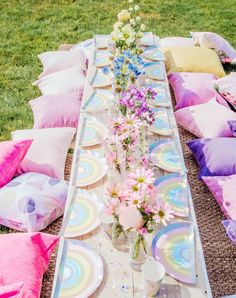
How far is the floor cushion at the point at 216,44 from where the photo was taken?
17.5 feet

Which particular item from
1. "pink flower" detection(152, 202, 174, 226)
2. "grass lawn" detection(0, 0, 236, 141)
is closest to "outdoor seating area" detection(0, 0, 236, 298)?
"pink flower" detection(152, 202, 174, 226)

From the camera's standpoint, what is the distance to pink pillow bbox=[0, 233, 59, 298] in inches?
96.0

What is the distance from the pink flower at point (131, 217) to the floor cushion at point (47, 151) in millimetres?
1379

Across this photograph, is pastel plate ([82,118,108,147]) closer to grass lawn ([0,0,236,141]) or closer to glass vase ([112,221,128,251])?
glass vase ([112,221,128,251])

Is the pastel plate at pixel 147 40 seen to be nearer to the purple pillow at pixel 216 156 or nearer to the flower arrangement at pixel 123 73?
the flower arrangement at pixel 123 73

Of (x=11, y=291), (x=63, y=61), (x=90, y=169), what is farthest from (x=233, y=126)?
(x=11, y=291)

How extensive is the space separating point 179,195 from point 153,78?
1.57 m

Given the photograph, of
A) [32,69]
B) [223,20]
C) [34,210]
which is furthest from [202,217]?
[223,20]

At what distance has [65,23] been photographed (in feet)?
21.0

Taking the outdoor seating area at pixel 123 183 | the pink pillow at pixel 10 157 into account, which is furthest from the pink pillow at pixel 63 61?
the pink pillow at pixel 10 157

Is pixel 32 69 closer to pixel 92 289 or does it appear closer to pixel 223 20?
pixel 223 20

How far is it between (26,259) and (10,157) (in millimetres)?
897

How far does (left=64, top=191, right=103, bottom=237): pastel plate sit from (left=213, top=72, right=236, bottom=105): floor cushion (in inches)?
81.1

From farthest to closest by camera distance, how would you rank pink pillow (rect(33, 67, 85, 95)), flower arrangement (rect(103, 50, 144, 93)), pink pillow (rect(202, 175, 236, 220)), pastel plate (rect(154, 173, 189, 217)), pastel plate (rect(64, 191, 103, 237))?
pink pillow (rect(33, 67, 85, 95)) → flower arrangement (rect(103, 50, 144, 93)) → pink pillow (rect(202, 175, 236, 220)) → pastel plate (rect(154, 173, 189, 217)) → pastel plate (rect(64, 191, 103, 237))
